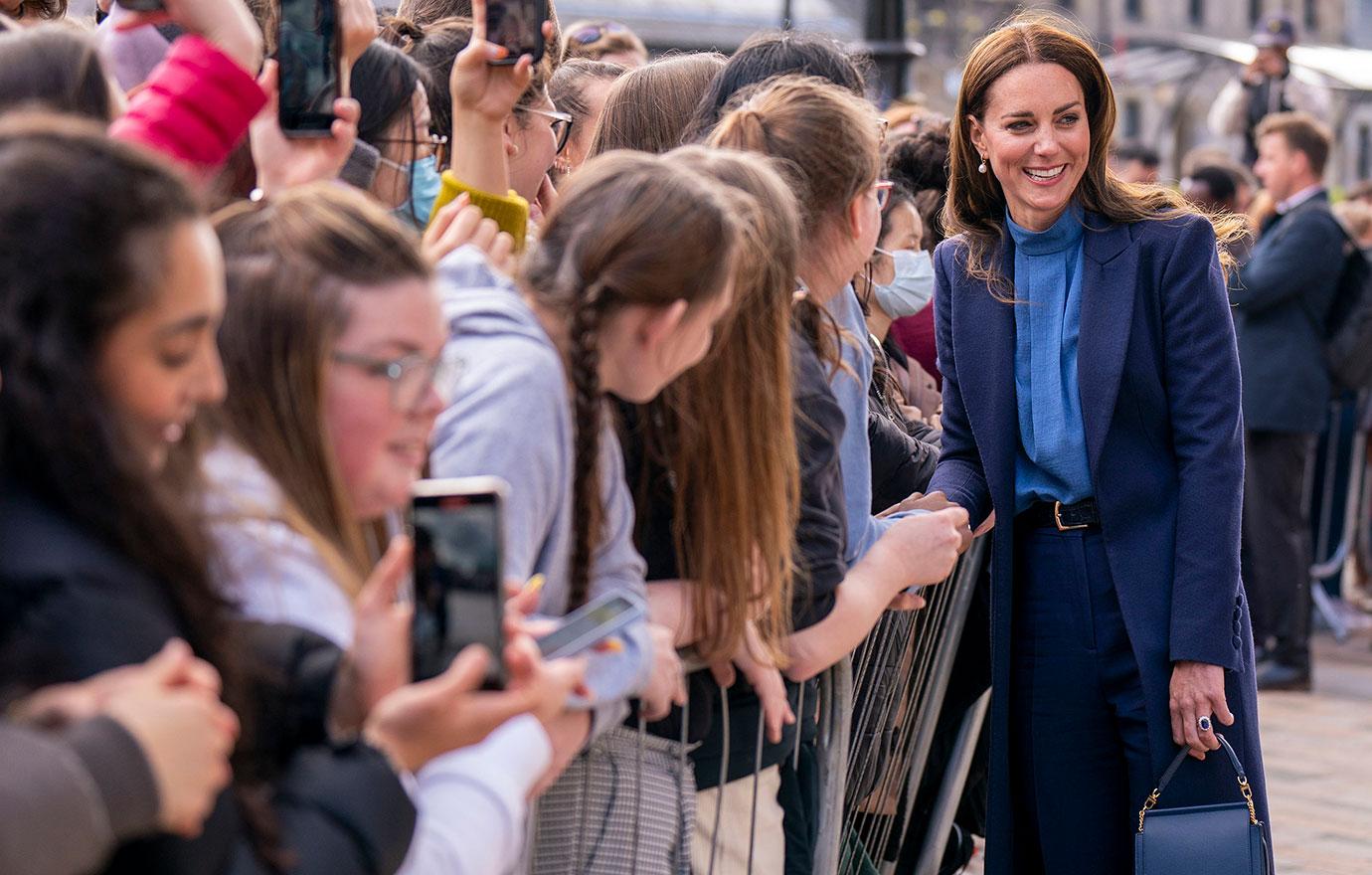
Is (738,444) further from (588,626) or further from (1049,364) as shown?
(1049,364)

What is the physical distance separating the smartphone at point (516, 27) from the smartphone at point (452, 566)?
48.8 inches

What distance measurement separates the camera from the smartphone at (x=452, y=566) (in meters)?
1.81

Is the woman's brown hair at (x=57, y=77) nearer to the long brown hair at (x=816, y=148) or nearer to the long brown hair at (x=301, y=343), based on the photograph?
the long brown hair at (x=301, y=343)

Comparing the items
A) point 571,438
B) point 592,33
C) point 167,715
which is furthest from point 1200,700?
point 592,33

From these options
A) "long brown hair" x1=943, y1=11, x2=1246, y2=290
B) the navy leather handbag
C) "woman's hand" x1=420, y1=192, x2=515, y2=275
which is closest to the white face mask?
"long brown hair" x1=943, y1=11, x2=1246, y2=290

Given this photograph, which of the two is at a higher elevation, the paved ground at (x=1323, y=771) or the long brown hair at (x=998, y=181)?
the long brown hair at (x=998, y=181)

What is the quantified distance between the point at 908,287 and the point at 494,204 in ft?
6.34

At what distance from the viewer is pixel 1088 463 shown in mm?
3689

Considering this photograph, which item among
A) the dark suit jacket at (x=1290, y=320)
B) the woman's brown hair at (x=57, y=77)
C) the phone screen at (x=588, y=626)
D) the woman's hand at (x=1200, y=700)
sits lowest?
the dark suit jacket at (x=1290, y=320)

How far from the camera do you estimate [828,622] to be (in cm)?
299

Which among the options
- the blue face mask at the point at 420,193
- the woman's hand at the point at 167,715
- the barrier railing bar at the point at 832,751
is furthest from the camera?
the blue face mask at the point at 420,193

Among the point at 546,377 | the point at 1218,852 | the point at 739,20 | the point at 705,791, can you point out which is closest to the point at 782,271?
the point at 546,377

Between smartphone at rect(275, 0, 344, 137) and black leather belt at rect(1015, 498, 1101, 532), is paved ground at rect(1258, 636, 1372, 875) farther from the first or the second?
smartphone at rect(275, 0, 344, 137)

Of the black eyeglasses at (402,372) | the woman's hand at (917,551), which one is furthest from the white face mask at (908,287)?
the black eyeglasses at (402,372)
